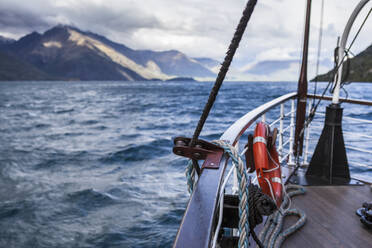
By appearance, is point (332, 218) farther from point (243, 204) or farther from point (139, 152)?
point (139, 152)

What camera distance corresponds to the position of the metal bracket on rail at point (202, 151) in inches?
33.6

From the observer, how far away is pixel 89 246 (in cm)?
353

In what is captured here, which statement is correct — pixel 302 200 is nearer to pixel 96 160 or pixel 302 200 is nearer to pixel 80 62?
pixel 96 160

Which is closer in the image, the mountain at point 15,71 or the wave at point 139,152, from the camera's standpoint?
the wave at point 139,152

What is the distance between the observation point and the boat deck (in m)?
1.46

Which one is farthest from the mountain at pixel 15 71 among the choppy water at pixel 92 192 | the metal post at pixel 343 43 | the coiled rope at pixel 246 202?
the coiled rope at pixel 246 202

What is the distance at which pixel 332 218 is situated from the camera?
1.69 meters

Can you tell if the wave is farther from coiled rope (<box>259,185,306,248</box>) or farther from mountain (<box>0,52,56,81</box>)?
mountain (<box>0,52,56,81</box>)

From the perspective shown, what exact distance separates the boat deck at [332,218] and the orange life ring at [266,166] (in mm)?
246

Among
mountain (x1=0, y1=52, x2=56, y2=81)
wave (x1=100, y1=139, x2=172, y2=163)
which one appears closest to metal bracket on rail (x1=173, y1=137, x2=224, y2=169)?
wave (x1=100, y1=139, x2=172, y2=163)

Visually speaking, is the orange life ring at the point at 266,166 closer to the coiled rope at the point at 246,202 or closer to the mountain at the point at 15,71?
the coiled rope at the point at 246,202

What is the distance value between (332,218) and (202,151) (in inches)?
51.4

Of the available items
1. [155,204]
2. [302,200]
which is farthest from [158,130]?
[302,200]

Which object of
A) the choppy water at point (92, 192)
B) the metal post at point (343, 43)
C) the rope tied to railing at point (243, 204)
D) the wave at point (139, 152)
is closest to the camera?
the rope tied to railing at point (243, 204)
